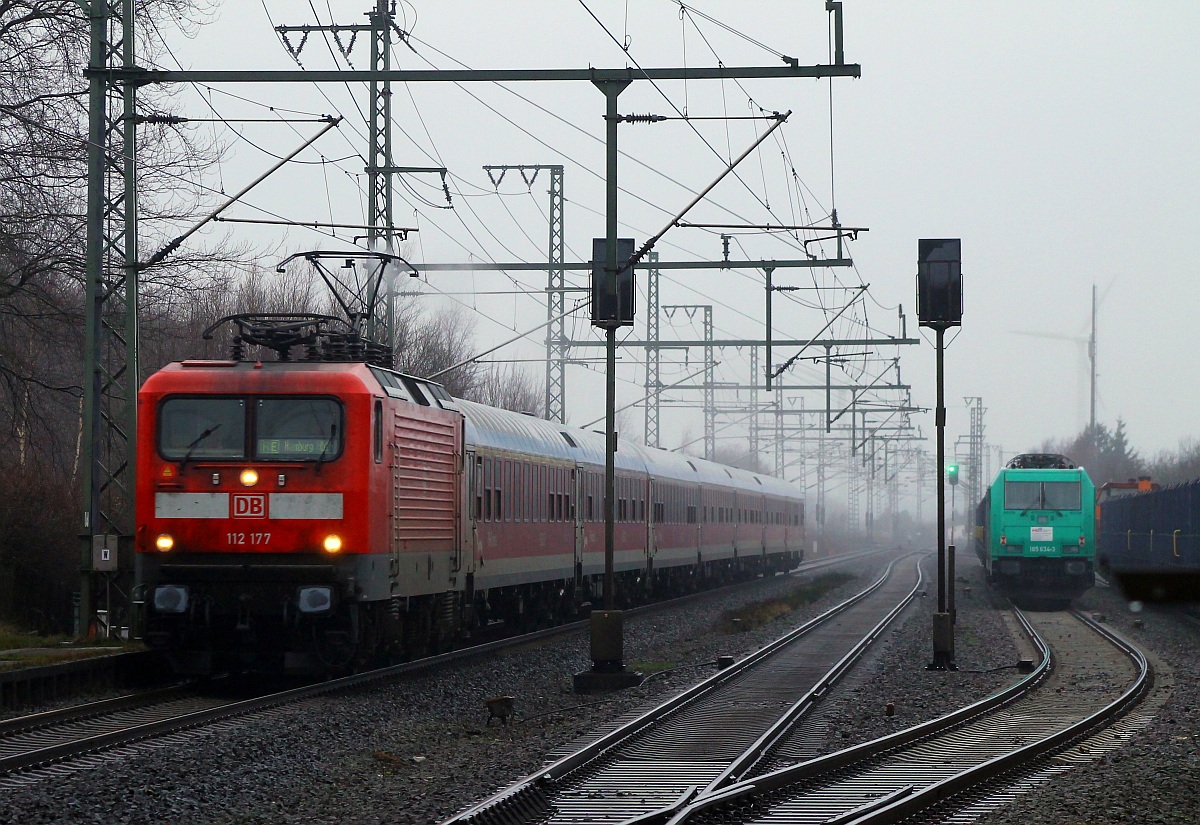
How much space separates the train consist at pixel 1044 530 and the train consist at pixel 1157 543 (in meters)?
1.85

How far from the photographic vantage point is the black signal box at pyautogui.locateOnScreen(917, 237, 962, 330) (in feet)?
61.3

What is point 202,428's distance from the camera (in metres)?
14.9

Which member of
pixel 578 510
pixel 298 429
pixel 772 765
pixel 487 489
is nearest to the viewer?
pixel 772 765

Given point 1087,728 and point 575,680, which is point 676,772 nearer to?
point 1087,728

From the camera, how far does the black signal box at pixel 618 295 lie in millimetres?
17188

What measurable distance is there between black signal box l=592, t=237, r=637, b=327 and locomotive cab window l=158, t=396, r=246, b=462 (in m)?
4.13

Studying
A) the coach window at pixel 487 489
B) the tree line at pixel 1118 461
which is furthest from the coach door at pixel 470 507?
the tree line at pixel 1118 461

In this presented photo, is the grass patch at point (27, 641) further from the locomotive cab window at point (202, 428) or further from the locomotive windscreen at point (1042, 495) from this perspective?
the locomotive windscreen at point (1042, 495)

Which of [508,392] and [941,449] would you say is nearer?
[941,449]

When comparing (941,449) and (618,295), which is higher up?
(618,295)

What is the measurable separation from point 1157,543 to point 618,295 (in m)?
23.0

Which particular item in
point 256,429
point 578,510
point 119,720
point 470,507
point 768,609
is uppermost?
point 256,429

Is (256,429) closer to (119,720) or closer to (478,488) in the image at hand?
(119,720)

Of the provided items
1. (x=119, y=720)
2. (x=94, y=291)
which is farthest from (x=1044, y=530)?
(x=119, y=720)
